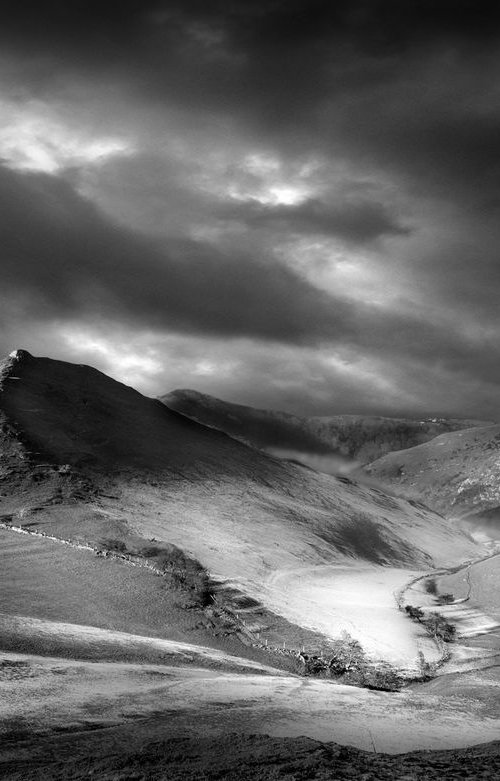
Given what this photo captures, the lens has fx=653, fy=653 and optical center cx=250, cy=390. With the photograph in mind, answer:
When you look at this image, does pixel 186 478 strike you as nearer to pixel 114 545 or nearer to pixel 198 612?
pixel 114 545

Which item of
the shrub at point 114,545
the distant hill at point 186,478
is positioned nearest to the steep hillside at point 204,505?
the distant hill at point 186,478

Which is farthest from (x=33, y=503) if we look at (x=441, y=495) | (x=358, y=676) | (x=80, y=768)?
(x=441, y=495)

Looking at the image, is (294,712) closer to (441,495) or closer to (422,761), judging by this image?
(422,761)

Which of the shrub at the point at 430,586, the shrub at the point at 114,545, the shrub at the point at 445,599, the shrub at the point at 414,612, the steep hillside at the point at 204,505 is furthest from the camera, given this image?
the shrub at the point at 430,586

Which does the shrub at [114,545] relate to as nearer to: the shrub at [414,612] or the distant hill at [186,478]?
the distant hill at [186,478]

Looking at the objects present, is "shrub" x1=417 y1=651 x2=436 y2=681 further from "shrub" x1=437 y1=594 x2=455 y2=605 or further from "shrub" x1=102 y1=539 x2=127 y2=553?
"shrub" x1=102 y1=539 x2=127 y2=553

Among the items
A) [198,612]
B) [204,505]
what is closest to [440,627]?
[198,612]

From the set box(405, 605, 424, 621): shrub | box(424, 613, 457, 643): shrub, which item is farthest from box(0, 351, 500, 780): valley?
box(424, 613, 457, 643): shrub

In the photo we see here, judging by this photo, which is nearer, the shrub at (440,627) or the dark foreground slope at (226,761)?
the dark foreground slope at (226,761)

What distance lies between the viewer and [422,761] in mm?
10242

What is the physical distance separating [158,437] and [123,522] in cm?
2449

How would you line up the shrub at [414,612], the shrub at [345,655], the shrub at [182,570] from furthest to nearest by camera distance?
the shrub at [414,612], the shrub at [182,570], the shrub at [345,655]

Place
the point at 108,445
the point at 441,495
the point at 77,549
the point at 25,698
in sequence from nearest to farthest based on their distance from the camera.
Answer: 1. the point at 25,698
2. the point at 77,549
3. the point at 108,445
4. the point at 441,495

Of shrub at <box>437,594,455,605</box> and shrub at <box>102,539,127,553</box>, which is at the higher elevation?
shrub at <box>102,539,127,553</box>
